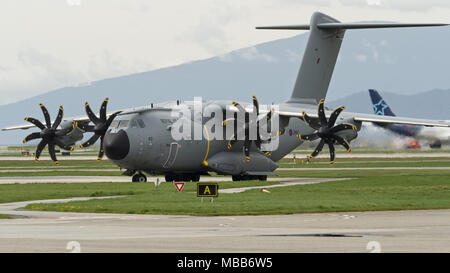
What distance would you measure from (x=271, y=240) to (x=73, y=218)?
30.5 feet

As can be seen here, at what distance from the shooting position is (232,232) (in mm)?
22016

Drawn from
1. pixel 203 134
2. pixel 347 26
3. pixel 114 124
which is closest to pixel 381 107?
pixel 347 26

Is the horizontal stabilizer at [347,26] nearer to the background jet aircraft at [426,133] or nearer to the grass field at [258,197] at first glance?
the grass field at [258,197]

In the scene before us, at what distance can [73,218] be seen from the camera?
27.0 metres

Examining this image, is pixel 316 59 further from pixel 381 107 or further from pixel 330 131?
pixel 381 107

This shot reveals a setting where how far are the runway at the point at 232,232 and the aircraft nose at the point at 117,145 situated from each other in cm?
1534

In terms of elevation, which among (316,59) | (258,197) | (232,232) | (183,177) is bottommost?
(232,232)

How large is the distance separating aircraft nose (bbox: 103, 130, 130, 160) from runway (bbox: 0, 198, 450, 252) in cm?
1534

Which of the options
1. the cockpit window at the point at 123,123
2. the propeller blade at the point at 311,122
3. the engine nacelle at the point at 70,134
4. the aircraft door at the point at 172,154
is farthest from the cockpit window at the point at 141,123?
the propeller blade at the point at 311,122

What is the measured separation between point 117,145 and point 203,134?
226 inches
